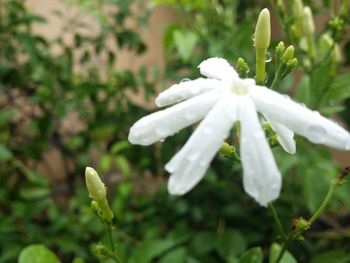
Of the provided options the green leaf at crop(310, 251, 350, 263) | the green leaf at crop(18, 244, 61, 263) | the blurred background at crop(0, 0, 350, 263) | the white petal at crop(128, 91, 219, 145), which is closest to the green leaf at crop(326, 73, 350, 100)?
the blurred background at crop(0, 0, 350, 263)

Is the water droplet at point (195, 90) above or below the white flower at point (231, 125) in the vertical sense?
above

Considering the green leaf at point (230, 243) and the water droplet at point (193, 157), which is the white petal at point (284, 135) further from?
the green leaf at point (230, 243)

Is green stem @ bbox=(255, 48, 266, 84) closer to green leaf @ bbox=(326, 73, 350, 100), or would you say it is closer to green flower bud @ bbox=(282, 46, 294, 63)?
green flower bud @ bbox=(282, 46, 294, 63)

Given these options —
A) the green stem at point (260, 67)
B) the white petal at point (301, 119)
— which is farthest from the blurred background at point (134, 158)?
the white petal at point (301, 119)

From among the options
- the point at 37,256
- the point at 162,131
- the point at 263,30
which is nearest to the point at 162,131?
the point at 162,131

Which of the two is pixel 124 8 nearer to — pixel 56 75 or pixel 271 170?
pixel 56 75
